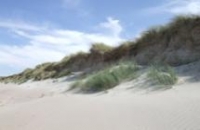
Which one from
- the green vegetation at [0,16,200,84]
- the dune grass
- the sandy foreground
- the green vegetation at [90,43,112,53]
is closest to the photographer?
the sandy foreground

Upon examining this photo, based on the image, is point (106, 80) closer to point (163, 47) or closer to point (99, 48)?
point (163, 47)

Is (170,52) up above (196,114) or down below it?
above

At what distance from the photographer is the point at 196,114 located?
5.25 metres

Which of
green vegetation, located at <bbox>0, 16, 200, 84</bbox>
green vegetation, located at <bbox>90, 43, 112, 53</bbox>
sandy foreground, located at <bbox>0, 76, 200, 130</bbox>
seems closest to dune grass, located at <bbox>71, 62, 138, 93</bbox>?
green vegetation, located at <bbox>0, 16, 200, 84</bbox>

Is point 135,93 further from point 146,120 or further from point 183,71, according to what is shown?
point 146,120

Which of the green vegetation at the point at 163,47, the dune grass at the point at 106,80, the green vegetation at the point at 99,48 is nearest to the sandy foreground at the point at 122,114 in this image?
the dune grass at the point at 106,80

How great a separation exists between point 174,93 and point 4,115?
3122mm

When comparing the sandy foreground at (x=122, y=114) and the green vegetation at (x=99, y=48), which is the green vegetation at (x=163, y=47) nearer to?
the green vegetation at (x=99, y=48)

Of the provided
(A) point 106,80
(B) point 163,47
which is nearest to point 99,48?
(B) point 163,47

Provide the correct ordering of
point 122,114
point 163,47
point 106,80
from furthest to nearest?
1. point 163,47
2. point 106,80
3. point 122,114

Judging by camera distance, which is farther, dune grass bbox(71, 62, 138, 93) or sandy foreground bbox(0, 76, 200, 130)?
dune grass bbox(71, 62, 138, 93)

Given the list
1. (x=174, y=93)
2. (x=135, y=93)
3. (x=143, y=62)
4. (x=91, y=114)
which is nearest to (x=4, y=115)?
(x=91, y=114)

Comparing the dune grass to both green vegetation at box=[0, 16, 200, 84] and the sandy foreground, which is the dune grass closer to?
green vegetation at box=[0, 16, 200, 84]

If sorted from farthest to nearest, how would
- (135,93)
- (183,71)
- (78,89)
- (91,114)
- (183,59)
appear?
(183,59) < (78,89) < (183,71) < (135,93) < (91,114)
